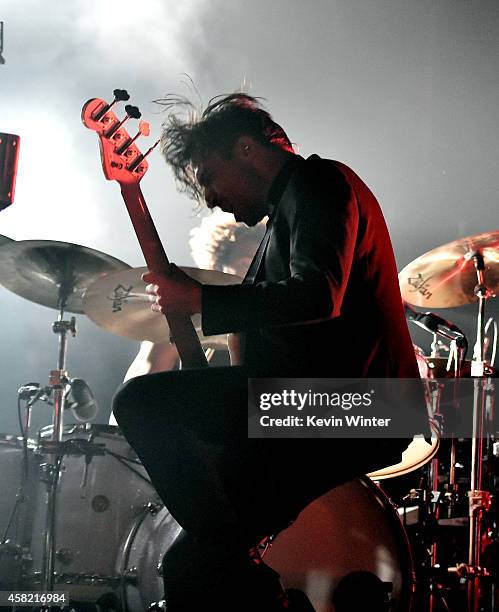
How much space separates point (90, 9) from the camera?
5383 millimetres

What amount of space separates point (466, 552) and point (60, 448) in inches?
86.1

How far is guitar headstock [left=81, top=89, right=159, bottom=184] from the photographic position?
1.89 meters

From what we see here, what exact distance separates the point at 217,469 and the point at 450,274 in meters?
2.92

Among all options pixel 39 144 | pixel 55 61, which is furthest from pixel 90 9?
pixel 39 144

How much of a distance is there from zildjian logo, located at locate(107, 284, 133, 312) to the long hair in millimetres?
1621

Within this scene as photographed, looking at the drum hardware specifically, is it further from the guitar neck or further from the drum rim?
the guitar neck

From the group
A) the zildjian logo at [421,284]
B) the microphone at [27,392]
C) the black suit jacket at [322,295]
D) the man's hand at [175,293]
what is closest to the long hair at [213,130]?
the black suit jacket at [322,295]

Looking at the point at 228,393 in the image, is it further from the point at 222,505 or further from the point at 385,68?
the point at 385,68

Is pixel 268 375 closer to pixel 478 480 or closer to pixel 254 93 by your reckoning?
pixel 478 480

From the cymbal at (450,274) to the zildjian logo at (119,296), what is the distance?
1.54 metres

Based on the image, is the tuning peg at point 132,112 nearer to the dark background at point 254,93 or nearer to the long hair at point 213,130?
the long hair at point 213,130

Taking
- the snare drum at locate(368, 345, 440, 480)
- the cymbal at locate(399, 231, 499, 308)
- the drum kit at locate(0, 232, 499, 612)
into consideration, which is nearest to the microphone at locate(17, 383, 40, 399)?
the drum kit at locate(0, 232, 499, 612)

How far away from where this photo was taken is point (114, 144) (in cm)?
193

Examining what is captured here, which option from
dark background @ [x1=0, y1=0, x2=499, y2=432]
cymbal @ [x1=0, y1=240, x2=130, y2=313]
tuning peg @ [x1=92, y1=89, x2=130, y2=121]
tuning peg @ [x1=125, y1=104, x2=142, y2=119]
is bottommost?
tuning peg @ [x1=125, y1=104, x2=142, y2=119]
